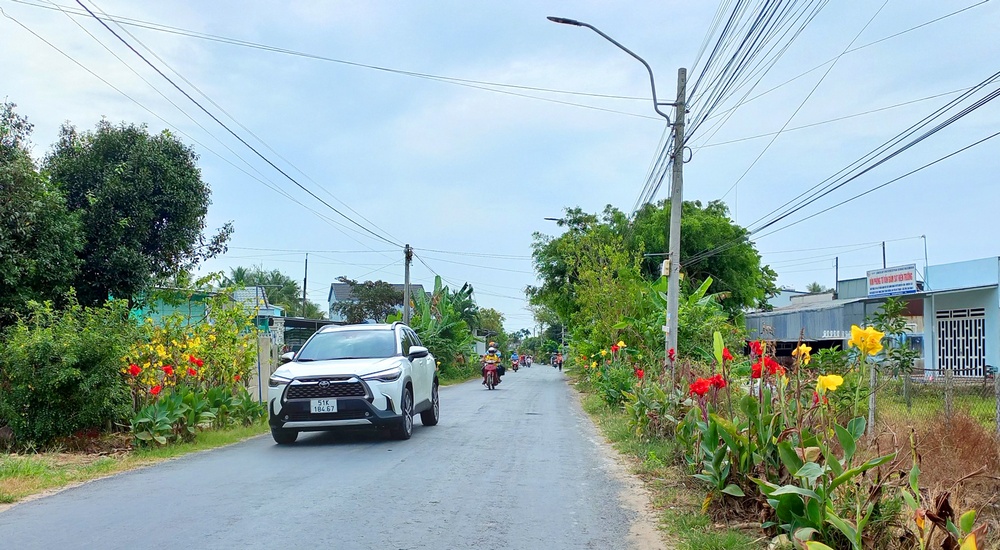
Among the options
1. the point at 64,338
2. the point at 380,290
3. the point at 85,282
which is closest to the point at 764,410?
the point at 64,338

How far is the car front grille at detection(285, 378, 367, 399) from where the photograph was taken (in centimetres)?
1006

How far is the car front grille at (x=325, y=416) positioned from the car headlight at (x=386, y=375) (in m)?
0.46

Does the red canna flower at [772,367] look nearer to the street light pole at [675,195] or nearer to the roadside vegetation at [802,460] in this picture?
the roadside vegetation at [802,460]

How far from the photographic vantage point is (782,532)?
499cm

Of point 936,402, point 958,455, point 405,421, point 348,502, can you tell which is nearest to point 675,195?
point 936,402

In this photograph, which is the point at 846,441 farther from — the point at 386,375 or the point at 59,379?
the point at 59,379

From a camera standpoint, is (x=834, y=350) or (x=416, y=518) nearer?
(x=416, y=518)

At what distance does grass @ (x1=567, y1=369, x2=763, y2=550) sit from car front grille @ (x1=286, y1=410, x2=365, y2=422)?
350 cm

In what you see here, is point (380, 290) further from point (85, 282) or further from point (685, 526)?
point (685, 526)

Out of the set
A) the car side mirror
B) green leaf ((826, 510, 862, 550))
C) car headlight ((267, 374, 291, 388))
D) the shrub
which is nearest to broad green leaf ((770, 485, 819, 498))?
green leaf ((826, 510, 862, 550))

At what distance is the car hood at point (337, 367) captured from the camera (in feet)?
33.6

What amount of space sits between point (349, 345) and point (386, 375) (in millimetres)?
1329

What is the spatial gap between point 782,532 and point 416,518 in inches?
105

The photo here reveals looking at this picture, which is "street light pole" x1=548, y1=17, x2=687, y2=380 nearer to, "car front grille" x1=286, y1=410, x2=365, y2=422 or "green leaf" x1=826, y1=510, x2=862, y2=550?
"car front grille" x1=286, y1=410, x2=365, y2=422
